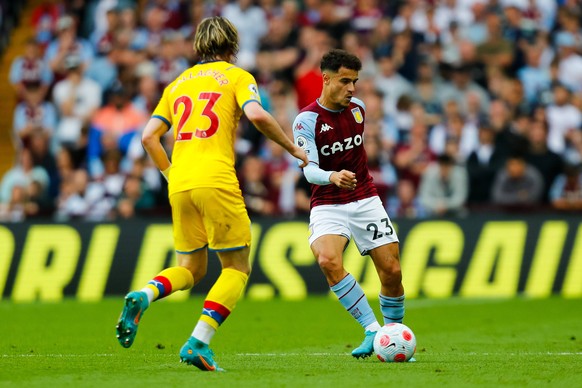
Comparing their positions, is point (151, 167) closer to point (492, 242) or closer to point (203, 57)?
point (492, 242)

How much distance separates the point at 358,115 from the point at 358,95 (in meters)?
9.91

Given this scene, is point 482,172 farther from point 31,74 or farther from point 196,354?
point 196,354

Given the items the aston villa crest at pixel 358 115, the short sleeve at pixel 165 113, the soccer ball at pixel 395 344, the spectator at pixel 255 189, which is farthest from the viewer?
the spectator at pixel 255 189

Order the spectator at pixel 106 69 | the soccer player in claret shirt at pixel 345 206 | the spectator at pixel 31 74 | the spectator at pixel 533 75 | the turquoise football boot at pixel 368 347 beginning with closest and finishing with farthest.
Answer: the turquoise football boot at pixel 368 347, the soccer player in claret shirt at pixel 345 206, the spectator at pixel 533 75, the spectator at pixel 31 74, the spectator at pixel 106 69

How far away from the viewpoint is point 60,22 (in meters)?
22.4

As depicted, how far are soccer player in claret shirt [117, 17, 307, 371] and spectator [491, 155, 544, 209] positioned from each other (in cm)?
956

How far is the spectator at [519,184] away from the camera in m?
17.6

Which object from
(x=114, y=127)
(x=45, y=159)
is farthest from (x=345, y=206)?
(x=45, y=159)

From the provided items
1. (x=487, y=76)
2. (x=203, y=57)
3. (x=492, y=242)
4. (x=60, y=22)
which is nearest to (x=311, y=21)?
(x=487, y=76)

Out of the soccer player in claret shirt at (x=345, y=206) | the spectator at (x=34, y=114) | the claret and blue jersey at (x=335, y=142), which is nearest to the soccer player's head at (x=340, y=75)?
the soccer player in claret shirt at (x=345, y=206)

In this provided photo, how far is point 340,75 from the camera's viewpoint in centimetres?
948

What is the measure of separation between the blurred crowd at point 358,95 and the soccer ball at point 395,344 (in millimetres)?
8276

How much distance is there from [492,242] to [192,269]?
8936 mm

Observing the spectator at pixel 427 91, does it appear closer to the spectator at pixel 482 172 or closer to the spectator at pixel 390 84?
the spectator at pixel 390 84
